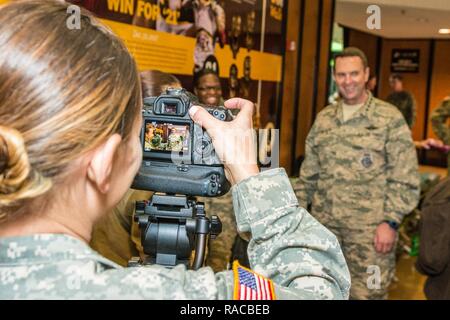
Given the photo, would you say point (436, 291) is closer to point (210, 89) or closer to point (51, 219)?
point (210, 89)

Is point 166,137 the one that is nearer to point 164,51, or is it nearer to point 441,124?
point 164,51

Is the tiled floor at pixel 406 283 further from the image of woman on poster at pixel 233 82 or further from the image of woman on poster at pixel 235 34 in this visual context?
the image of woman on poster at pixel 235 34

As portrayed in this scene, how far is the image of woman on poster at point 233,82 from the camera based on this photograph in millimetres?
3128

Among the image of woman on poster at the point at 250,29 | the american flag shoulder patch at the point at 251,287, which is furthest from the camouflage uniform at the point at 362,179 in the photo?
the american flag shoulder patch at the point at 251,287

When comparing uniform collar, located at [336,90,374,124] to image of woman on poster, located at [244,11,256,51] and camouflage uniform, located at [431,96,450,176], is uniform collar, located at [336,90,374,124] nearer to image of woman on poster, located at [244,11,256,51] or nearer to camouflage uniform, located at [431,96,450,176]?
image of woman on poster, located at [244,11,256,51]

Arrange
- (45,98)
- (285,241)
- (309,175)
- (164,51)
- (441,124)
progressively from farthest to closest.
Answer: (441,124) → (309,175) → (164,51) → (285,241) → (45,98)

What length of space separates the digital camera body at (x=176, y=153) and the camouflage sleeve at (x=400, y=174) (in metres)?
2.03

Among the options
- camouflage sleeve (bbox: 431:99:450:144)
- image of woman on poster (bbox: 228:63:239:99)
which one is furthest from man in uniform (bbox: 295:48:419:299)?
camouflage sleeve (bbox: 431:99:450:144)

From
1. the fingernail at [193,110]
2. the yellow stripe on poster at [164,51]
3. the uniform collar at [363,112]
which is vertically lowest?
the uniform collar at [363,112]

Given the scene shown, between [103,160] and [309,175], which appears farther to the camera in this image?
[309,175]

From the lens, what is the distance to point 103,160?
63 cm

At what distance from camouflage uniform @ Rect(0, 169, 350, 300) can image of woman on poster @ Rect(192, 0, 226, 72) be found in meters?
2.11

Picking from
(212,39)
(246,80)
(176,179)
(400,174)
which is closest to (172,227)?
(176,179)

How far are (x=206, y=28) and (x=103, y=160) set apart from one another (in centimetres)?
235
